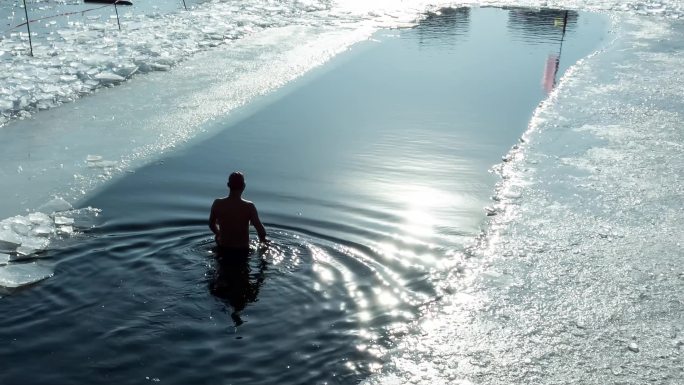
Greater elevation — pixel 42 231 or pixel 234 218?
pixel 234 218

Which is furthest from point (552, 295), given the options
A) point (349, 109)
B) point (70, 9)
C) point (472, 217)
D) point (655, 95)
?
point (70, 9)

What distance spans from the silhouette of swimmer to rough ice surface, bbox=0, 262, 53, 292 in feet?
4.33

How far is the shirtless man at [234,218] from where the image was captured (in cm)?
618

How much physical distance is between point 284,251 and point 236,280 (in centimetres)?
65

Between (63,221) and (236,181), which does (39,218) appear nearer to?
(63,221)

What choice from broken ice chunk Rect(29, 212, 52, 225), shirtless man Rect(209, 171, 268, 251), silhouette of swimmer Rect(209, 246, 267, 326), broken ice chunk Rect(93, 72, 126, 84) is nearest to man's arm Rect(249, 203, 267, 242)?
shirtless man Rect(209, 171, 268, 251)

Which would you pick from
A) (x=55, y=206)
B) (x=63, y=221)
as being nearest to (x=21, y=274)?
(x=63, y=221)

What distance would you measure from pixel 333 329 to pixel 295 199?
254 centimetres

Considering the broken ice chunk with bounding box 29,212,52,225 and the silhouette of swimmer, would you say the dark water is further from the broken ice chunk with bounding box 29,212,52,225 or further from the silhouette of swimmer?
the broken ice chunk with bounding box 29,212,52,225

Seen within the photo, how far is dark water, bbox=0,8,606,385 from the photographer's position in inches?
193

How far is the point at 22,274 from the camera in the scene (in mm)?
5922

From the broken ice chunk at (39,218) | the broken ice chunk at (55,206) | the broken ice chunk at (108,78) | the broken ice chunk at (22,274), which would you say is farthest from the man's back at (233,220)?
the broken ice chunk at (108,78)

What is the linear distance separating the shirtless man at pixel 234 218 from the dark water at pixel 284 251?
18 cm

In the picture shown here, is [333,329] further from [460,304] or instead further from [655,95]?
[655,95]
